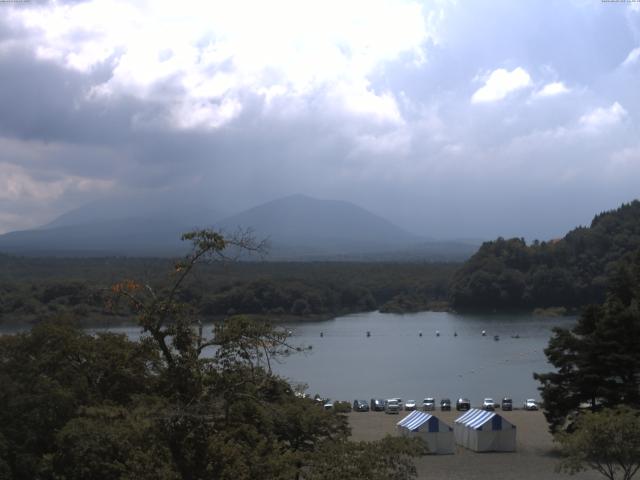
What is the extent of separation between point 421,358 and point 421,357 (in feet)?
0.83

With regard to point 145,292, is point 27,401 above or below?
below

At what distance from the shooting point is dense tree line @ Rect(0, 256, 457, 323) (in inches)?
1639

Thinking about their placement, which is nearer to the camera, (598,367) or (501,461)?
(501,461)

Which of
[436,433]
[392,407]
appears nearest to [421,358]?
[392,407]

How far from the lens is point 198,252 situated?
16.2 ft

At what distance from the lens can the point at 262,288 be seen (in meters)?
45.9

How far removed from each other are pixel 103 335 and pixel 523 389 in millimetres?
16643

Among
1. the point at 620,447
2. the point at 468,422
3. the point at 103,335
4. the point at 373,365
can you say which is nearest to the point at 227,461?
the point at 103,335

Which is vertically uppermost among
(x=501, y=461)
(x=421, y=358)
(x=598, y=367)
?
(x=598, y=367)

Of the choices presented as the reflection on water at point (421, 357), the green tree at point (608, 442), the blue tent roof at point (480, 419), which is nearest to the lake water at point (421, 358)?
the reflection on water at point (421, 357)

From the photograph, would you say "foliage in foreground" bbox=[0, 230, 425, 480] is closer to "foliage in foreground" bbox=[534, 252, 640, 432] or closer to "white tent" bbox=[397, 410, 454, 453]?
"white tent" bbox=[397, 410, 454, 453]

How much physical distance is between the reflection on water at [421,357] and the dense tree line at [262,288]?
9.06 ft

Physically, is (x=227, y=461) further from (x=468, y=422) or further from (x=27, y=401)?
(x=468, y=422)

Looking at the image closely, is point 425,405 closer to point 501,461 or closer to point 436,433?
point 436,433
